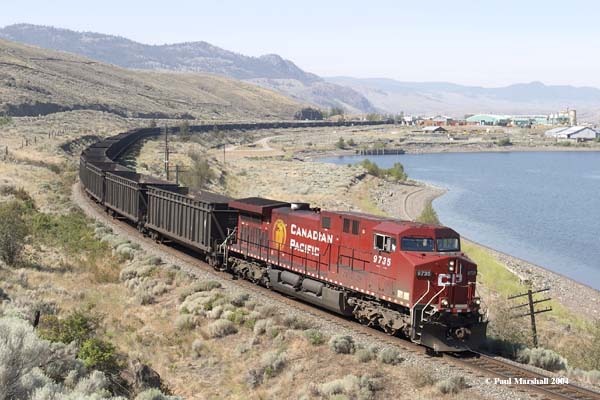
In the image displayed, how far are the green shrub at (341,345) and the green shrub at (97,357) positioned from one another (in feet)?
20.9

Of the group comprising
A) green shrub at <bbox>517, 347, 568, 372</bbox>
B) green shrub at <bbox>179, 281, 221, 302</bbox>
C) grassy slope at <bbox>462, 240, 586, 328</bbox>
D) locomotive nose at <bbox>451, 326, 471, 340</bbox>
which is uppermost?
locomotive nose at <bbox>451, 326, 471, 340</bbox>

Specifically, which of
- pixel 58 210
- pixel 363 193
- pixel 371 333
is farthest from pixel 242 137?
pixel 371 333

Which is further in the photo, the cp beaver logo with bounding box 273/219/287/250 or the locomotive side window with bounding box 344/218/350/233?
the cp beaver logo with bounding box 273/219/287/250

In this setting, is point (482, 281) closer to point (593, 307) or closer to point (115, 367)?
point (593, 307)

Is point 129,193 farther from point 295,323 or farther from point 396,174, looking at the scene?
point 396,174

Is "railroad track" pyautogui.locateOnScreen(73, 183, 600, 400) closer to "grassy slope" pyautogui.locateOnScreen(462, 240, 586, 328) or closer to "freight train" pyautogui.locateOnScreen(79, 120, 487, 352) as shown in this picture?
"freight train" pyautogui.locateOnScreen(79, 120, 487, 352)

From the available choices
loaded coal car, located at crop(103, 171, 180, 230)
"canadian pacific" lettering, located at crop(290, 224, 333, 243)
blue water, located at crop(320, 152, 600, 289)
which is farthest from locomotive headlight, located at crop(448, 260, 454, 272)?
blue water, located at crop(320, 152, 600, 289)

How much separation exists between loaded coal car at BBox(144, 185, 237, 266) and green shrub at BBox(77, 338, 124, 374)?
13610 millimetres

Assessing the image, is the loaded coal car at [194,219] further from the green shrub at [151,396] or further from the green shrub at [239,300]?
the green shrub at [151,396]

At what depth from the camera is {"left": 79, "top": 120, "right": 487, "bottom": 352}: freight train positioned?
66.9 ft

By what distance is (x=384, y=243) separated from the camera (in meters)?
21.6

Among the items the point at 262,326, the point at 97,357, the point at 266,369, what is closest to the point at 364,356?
the point at 266,369

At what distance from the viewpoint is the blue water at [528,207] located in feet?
222

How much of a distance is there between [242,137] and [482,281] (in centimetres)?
14297
